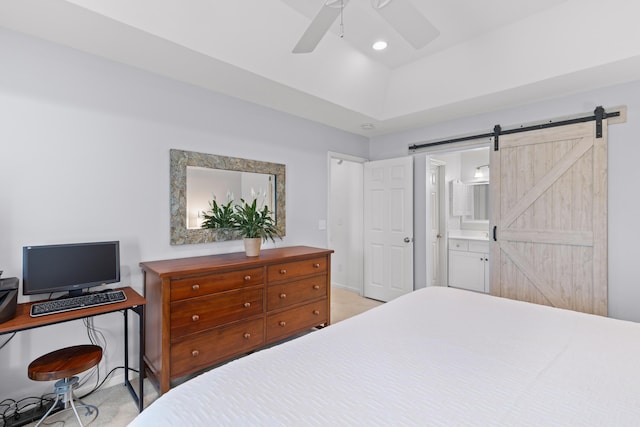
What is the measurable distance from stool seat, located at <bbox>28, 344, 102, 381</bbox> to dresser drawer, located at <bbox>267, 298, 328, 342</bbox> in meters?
1.27

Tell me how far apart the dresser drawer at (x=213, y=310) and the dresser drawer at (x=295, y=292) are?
119 mm

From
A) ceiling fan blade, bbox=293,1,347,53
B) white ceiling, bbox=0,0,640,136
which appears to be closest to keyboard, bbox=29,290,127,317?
white ceiling, bbox=0,0,640,136

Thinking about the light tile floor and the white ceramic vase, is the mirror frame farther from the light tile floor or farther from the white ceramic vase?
the light tile floor

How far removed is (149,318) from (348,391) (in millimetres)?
1919

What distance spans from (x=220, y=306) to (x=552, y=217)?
3236 mm

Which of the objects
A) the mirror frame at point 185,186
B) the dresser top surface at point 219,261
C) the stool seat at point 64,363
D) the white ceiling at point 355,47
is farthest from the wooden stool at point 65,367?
the white ceiling at point 355,47

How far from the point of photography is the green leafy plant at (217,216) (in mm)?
2871

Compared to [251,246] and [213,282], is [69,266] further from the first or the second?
[251,246]

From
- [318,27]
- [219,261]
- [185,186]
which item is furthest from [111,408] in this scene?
[318,27]

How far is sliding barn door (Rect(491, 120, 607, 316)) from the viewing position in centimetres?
286

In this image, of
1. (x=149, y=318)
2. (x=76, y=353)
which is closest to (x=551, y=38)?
(x=149, y=318)

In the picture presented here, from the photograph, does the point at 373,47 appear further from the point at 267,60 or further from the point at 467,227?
the point at 467,227

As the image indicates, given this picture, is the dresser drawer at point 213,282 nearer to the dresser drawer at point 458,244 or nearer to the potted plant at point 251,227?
the potted plant at point 251,227

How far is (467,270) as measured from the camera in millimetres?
4793
